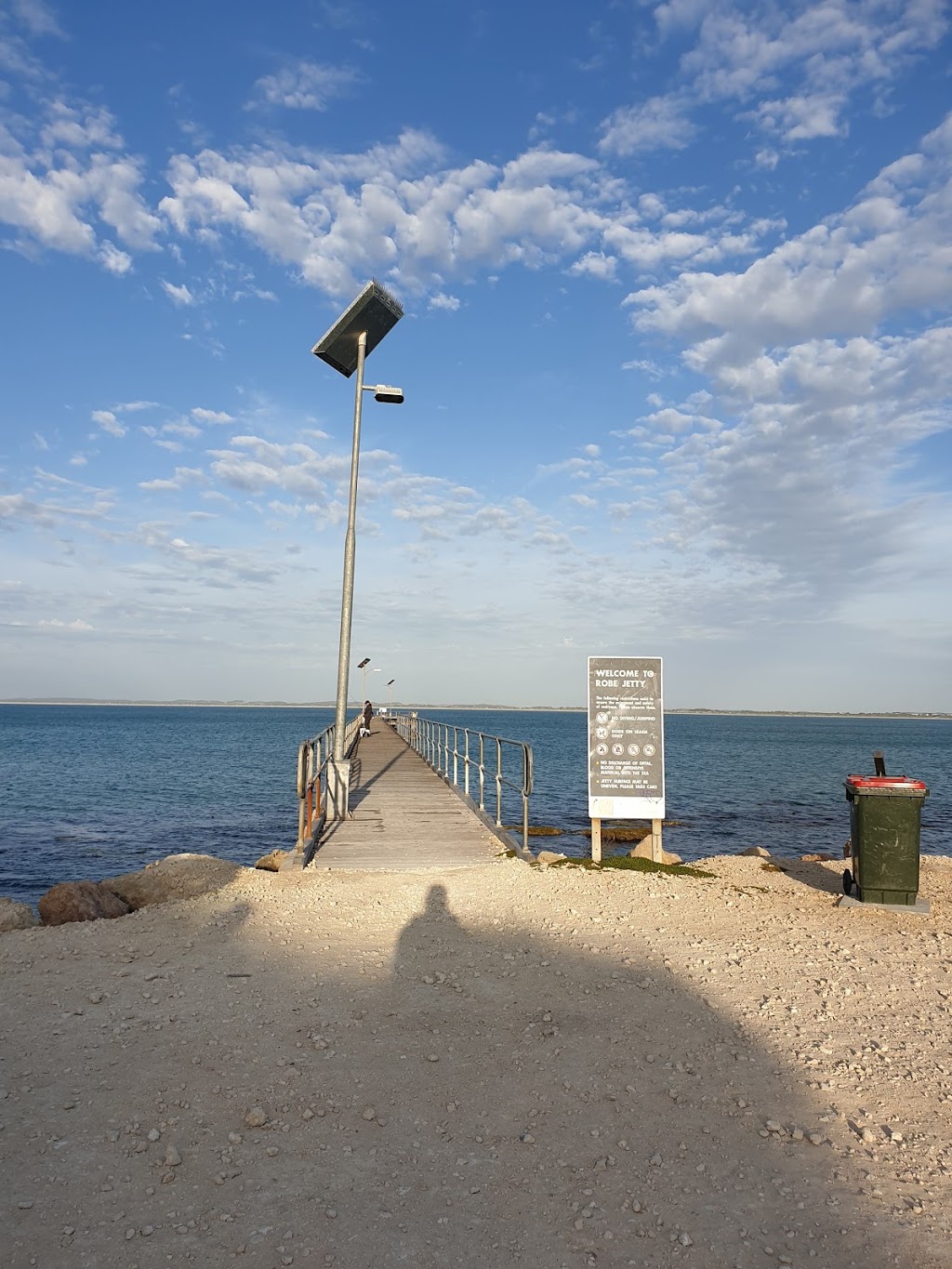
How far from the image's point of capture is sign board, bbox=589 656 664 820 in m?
9.45

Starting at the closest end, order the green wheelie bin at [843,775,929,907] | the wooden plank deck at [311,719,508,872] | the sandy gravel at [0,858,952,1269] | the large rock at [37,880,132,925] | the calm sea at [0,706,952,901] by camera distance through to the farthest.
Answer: the sandy gravel at [0,858,952,1269]
the green wheelie bin at [843,775,929,907]
the large rock at [37,880,132,925]
the wooden plank deck at [311,719,508,872]
the calm sea at [0,706,952,901]

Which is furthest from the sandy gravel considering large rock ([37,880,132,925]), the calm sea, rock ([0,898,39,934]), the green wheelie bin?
the calm sea

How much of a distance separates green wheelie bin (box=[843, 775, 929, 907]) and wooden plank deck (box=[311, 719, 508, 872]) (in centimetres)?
382

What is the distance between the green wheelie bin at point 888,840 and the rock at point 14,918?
768 cm

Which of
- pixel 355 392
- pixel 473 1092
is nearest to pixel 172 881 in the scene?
pixel 473 1092

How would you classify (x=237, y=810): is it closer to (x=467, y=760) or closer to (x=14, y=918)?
(x=467, y=760)

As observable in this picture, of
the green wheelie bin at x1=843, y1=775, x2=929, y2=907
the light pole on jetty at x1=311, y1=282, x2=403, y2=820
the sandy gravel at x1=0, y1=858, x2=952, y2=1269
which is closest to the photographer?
the sandy gravel at x1=0, y1=858, x2=952, y2=1269

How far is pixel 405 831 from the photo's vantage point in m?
10.7

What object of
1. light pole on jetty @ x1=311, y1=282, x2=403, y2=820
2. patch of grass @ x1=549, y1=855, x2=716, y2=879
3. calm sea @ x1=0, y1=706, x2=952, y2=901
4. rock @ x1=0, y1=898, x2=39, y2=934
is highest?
light pole on jetty @ x1=311, y1=282, x2=403, y2=820

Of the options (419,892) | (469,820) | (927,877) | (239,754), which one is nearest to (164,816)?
(469,820)

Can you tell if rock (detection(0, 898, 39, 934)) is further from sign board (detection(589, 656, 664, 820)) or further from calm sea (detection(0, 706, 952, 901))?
calm sea (detection(0, 706, 952, 901))

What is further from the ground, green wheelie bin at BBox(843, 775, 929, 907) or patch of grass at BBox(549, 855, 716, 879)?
green wheelie bin at BBox(843, 775, 929, 907)

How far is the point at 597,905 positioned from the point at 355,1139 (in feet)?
13.4

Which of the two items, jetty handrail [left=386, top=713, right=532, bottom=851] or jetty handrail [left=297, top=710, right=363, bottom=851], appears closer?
jetty handrail [left=297, top=710, right=363, bottom=851]
